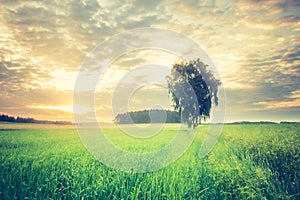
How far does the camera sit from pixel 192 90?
4412 cm

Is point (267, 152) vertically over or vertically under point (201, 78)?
Answer: under

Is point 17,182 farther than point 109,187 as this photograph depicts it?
Yes

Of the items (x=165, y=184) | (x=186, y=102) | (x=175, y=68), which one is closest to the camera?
(x=165, y=184)

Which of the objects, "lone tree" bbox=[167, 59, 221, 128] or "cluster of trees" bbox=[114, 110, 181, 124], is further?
"cluster of trees" bbox=[114, 110, 181, 124]

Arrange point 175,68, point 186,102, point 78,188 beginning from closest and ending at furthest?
point 78,188, point 186,102, point 175,68

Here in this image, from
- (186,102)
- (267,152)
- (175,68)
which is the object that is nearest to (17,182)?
(267,152)

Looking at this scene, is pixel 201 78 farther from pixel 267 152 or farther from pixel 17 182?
pixel 17 182

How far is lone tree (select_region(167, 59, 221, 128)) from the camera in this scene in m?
43.2

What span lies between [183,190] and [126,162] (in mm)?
3854

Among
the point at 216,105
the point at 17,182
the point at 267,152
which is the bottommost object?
the point at 17,182

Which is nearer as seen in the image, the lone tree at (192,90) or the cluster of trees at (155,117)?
the lone tree at (192,90)

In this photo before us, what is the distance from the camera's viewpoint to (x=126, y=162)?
35.5ft

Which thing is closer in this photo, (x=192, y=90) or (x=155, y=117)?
(x=192, y=90)

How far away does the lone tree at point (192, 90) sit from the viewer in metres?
43.2
